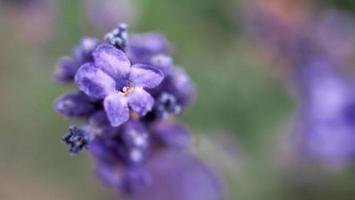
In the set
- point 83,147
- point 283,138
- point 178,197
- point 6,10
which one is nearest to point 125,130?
point 83,147

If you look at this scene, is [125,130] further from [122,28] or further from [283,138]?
[283,138]

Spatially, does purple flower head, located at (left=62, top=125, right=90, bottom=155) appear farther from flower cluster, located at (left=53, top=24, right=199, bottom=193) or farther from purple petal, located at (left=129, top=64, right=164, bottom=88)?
purple petal, located at (left=129, top=64, right=164, bottom=88)

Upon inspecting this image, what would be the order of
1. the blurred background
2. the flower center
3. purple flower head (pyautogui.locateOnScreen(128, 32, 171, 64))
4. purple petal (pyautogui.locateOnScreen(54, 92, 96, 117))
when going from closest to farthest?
the flower center, purple petal (pyautogui.locateOnScreen(54, 92, 96, 117)), purple flower head (pyautogui.locateOnScreen(128, 32, 171, 64)), the blurred background

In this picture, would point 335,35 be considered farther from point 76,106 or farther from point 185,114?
point 76,106

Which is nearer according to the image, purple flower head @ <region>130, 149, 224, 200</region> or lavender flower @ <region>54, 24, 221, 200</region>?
lavender flower @ <region>54, 24, 221, 200</region>

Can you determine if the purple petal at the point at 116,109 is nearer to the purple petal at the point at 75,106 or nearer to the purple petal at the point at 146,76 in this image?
the purple petal at the point at 146,76

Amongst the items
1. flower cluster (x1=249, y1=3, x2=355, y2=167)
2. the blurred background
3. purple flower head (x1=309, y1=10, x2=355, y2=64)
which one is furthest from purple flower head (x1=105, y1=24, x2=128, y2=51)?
purple flower head (x1=309, y1=10, x2=355, y2=64)

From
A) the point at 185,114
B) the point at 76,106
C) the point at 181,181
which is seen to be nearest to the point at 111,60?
the point at 76,106

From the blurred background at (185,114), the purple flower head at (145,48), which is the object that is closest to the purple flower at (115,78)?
the purple flower head at (145,48)
